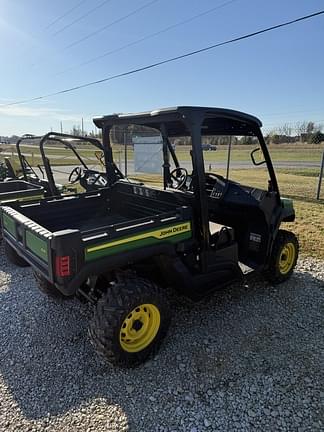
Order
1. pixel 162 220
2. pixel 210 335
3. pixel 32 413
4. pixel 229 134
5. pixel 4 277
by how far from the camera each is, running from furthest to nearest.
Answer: pixel 4 277
pixel 229 134
pixel 210 335
pixel 162 220
pixel 32 413

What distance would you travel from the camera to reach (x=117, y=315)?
2.32m

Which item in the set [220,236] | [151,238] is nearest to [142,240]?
[151,238]

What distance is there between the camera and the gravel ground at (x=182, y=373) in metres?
2.05

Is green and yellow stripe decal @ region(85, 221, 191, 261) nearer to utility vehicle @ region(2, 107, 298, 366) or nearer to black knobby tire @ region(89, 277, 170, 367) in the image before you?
utility vehicle @ region(2, 107, 298, 366)

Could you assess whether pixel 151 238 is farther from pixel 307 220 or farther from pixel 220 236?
pixel 307 220

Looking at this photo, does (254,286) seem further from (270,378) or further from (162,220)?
(162,220)

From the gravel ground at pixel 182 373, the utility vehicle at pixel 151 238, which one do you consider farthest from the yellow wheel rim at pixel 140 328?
the gravel ground at pixel 182 373

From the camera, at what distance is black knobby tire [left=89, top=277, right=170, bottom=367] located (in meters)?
2.32

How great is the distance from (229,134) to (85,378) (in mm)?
2882

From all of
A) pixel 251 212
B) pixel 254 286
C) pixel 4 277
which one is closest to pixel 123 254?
pixel 251 212

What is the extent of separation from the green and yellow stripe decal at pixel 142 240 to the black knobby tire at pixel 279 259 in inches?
54.3

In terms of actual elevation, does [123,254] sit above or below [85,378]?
above

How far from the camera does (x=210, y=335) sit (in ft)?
9.41

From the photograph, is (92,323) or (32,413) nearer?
(32,413)
